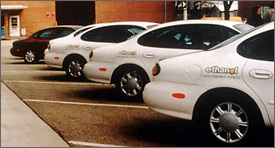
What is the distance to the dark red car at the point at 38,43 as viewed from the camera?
1691cm

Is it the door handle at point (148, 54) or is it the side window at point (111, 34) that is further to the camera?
the side window at point (111, 34)

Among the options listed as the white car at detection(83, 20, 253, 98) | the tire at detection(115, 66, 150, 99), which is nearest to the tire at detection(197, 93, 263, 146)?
the white car at detection(83, 20, 253, 98)

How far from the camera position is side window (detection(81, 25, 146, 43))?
34.1ft

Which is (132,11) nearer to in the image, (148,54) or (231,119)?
(148,54)

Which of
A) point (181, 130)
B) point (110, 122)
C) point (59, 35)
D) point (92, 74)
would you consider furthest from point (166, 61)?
point (59, 35)

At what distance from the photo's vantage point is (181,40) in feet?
26.1

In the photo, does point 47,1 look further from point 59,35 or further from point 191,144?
point 191,144

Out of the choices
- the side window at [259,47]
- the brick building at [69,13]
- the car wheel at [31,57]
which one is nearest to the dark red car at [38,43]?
the car wheel at [31,57]

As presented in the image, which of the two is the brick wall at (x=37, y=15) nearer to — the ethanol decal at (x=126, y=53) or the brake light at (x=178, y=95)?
the ethanol decal at (x=126, y=53)

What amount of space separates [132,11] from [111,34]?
126 feet

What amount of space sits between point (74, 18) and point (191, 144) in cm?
4645

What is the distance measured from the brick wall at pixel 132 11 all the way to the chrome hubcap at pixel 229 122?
4304cm

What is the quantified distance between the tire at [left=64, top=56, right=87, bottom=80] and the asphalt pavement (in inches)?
143

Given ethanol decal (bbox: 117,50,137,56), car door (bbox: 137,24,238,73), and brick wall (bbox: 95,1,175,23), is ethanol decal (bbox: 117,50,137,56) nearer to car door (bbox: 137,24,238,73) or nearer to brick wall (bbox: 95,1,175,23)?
car door (bbox: 137,24,238,73)
